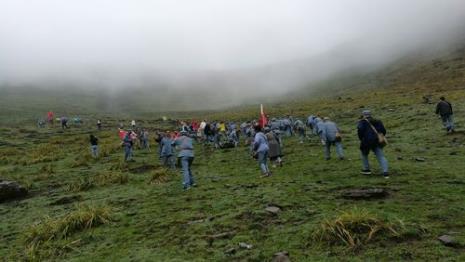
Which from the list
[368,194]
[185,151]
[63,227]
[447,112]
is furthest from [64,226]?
[447,112]

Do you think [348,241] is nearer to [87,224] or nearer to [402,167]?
A: [87,224]

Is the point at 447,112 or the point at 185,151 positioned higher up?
the point at 447,112

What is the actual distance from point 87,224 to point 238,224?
4783 millimetres

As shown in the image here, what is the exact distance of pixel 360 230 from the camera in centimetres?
1076

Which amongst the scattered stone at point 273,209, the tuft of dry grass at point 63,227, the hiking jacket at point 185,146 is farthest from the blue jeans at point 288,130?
the scattered stone at point 273,209

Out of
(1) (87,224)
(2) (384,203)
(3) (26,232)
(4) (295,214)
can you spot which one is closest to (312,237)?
(4) (295,214)

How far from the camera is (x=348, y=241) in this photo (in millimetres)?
10359

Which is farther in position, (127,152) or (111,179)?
(127,152)

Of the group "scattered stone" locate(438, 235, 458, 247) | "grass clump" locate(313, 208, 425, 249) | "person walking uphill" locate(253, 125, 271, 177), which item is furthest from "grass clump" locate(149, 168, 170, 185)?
"scattered stone" locate(438, 235, 458, 247)

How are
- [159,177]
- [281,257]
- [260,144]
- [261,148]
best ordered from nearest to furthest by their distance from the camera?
[281,257] < [261,148] < [260,144] < [159,177]

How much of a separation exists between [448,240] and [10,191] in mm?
18621

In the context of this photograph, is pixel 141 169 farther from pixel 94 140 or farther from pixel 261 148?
pixel 261 148

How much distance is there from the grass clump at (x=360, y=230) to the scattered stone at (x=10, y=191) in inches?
632

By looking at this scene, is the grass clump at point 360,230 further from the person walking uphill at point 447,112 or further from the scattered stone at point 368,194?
the person walking uphill at point 447,112
